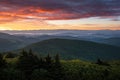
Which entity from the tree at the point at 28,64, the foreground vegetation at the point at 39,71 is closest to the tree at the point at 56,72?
the foreground vegetation at the point at 39,71

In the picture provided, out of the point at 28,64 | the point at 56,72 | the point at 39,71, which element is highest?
the point at 28,64

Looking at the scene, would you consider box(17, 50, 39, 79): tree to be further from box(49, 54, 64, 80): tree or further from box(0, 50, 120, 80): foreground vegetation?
box(49, 54, 64, 80): tree

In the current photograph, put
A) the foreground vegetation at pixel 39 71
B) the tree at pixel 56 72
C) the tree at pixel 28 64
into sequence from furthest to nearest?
the tree at pixel 28 64 → the foreground vegetation at pixel 39 71 → the tree at pixel 56 72

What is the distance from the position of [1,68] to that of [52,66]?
1617cm

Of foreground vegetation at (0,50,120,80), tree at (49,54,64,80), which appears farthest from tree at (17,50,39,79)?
tree at (49,54,64,80)

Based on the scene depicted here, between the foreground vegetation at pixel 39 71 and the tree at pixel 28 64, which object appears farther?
the tree at pixel 28 64

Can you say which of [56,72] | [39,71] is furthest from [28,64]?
[56,72]

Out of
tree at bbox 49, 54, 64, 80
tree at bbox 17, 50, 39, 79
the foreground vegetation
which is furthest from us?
tree at bbox 17, 50, 39, 79

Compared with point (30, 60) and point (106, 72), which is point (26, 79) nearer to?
point (30, 60)

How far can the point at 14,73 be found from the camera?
73562 mm

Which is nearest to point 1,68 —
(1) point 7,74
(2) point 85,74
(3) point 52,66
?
(1) point 7,74

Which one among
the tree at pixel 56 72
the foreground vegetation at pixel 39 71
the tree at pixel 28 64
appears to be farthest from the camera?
the tree at pixel 28 64

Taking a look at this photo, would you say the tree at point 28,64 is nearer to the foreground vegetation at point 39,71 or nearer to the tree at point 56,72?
the foreground vegetation at point 39,71

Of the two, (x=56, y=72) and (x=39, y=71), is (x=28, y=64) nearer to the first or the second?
Result: (x=39, y=71)
